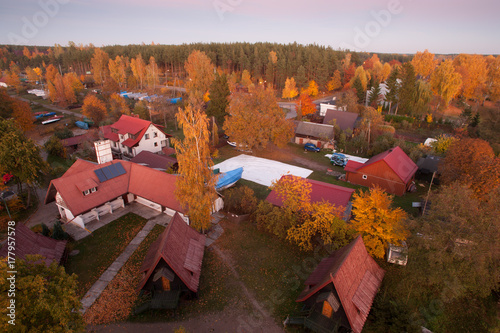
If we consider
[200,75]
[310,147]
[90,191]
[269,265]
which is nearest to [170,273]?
[269,265]

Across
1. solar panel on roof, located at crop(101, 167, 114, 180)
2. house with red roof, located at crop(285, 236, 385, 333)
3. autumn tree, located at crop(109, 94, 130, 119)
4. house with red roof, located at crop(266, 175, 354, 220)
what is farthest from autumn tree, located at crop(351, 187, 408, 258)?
autumn tree, located at crop(109, 94, 130, 119)

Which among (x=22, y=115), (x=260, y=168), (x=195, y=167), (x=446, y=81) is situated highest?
(x=446, y=81)

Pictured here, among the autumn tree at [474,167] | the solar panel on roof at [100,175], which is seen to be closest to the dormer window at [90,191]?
the solar panel on roof at [100,175]

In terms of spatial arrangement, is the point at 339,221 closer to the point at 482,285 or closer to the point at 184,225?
the point at 482,285

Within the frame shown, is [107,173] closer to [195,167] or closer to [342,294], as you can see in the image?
[195,167]

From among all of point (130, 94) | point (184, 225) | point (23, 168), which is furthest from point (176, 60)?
point (184, 225)

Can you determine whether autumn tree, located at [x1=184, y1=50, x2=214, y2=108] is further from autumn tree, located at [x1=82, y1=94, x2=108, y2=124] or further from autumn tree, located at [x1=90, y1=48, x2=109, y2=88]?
autumn tree, located at [x1=90, y1=48, x2=109, y2=88]
